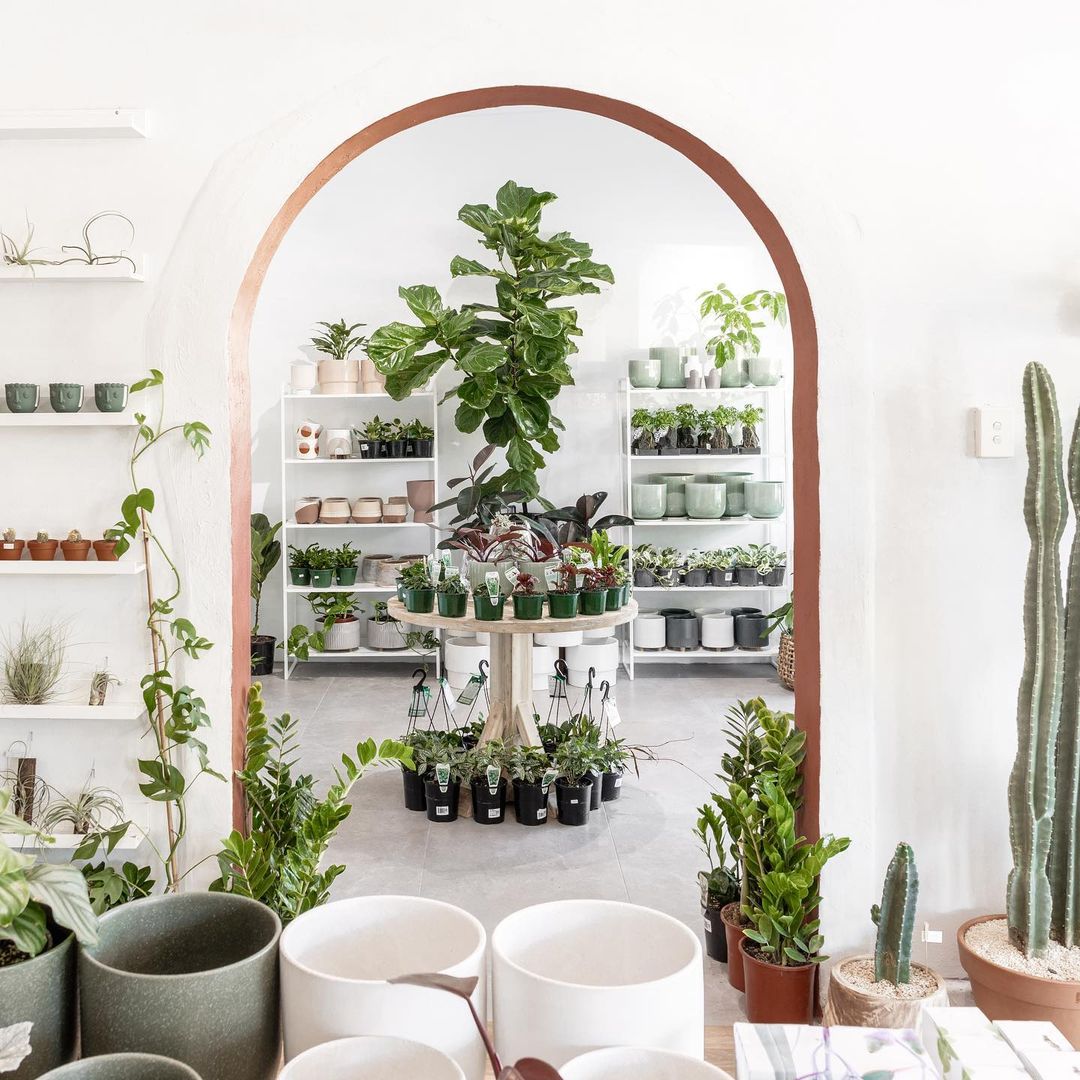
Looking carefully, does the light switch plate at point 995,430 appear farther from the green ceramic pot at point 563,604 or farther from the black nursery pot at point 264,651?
the black nursery pot at point 264,651

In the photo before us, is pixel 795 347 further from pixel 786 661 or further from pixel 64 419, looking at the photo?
pixel 786 661

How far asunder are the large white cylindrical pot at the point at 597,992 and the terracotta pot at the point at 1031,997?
1.61m

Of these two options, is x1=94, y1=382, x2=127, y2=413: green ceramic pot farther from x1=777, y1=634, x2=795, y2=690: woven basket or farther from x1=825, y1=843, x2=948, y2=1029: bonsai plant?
x1=777, y1=634, x2=795, y2=690: woven basket

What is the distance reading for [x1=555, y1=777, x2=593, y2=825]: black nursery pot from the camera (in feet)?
14.1

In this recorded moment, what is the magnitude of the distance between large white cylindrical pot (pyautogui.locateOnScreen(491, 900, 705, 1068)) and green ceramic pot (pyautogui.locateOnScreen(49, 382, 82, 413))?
193 cm

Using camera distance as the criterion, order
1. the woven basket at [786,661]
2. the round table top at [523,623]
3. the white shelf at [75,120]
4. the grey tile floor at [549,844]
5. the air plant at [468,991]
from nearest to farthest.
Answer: the air plant at [468,991] → the white shelf at [75,120] → the grey tile floor at [549,844] → the round table top at [523,623] → the woven basket at [786,661]

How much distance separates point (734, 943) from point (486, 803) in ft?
5.55

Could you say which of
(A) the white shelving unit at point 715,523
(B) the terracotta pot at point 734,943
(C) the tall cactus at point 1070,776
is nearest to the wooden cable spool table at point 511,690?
(B) the terracotta pot at point 734,943

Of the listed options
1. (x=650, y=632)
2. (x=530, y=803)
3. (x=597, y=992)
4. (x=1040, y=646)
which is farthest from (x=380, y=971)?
(x=650, y=632)

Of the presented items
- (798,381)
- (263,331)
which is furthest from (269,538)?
(798,381)

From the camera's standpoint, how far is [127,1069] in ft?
2.74

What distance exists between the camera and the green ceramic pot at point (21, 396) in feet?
8.07

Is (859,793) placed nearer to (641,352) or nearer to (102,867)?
(102,867)

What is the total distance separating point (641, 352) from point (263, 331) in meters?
2.68
